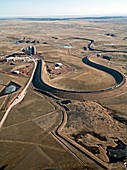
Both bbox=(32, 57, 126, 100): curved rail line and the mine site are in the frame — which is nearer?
the mine site

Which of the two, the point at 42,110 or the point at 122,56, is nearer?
the point at 42,110

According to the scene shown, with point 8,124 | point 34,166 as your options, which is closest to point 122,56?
point 8,124

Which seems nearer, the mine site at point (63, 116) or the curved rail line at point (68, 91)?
the mine site at point (63, 116)

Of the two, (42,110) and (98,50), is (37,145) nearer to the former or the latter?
(42,110)

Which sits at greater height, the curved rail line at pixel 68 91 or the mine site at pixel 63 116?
the curved rail line at pixel 68 91

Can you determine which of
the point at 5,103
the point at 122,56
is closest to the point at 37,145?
the point at 5,103

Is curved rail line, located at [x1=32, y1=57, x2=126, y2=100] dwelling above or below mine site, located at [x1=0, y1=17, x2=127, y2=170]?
above

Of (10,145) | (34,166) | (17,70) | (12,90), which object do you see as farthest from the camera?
(17,70)

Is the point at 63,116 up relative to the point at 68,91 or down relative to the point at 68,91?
down

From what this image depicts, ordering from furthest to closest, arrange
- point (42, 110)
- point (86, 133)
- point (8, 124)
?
1. point (42, 110)
2. point (8, 124)
3. point (86, 133)

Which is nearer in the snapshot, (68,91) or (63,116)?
(63,116)
